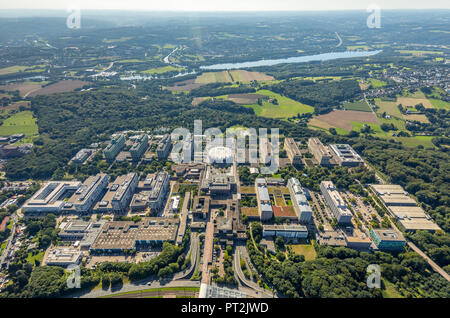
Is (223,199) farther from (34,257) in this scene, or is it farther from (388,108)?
(388,108)

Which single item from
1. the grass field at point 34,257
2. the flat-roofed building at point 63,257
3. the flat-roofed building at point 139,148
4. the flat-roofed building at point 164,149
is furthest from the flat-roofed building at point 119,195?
the grass field at point 34,257

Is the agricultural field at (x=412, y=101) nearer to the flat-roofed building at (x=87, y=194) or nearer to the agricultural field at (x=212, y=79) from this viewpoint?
the agricultural field at (x=212, y=79)

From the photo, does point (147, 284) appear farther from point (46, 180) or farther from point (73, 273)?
point (46, 180)

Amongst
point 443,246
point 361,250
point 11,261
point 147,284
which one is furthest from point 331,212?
point 11,261

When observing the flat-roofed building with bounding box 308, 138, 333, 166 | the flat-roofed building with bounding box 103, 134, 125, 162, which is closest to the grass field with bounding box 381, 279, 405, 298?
the flat-roofed building with bounding box 308, 138, 333, 166

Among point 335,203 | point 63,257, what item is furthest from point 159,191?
point 335,203

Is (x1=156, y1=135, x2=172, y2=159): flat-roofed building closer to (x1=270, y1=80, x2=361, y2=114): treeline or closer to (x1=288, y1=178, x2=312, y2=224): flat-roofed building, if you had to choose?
(x1=288, y1=178, x2=312, y2=224): flat-roofed building

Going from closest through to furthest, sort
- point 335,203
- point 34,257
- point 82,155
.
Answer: point 34,257, point 335,203, point 82,155
